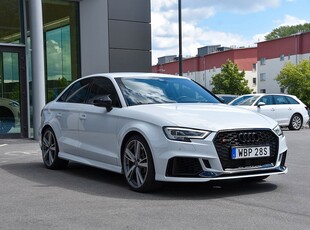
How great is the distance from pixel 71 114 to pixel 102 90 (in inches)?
30.4

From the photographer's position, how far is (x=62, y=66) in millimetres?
15758

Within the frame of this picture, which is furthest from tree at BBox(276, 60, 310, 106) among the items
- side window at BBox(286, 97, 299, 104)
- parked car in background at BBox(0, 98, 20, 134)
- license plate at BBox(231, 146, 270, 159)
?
license plate at BBox(231, 146, 270, 159)

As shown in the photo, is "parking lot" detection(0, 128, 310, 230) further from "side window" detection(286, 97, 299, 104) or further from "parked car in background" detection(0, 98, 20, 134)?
"side window" detection(286, 97, 299, 104)

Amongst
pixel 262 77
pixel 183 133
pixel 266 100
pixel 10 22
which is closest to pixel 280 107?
pixel 266 100

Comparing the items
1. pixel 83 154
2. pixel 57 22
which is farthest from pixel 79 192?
pixel 57 22

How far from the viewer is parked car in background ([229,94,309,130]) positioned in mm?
18828

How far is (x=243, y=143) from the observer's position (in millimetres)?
5812

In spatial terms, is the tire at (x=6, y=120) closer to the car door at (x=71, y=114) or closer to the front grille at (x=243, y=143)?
the car door at (x=71, y=114)

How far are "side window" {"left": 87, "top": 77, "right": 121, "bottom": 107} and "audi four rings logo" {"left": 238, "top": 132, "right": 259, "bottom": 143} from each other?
1862 mm

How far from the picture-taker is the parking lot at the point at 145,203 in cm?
464

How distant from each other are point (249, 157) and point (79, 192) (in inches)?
86.6

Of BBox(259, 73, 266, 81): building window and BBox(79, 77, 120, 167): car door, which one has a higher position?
BBox(259, 73, 266, 81): building window

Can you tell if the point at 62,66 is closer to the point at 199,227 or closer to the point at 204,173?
the point at 204,173

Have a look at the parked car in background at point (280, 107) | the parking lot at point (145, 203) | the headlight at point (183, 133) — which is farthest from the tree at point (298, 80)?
the headlight at point (183, 133)
